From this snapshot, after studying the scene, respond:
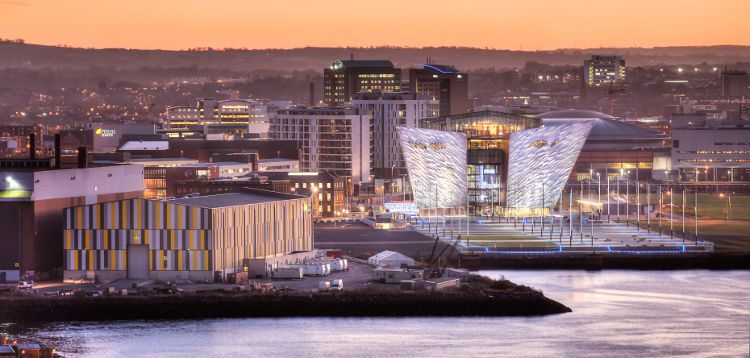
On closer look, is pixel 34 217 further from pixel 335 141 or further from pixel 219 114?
pixel 219 114

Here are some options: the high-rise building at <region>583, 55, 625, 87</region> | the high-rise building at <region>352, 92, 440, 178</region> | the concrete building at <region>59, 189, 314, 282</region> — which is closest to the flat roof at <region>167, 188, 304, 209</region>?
the concrete building at <region>59, 189, 314, 282</region>

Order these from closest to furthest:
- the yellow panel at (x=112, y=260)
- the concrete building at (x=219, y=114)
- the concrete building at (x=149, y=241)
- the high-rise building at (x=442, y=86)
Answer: the concrete building at (x=149, y=241) < the yellow panel at (x=112, y=260) < the concrete building at (x=219, y=114) < the high-rise building at (x=442, y=86)

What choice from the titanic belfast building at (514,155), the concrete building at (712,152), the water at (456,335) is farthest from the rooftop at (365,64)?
the water at (456,335)

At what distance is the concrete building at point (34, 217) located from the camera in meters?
33.3

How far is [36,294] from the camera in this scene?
31.7 m

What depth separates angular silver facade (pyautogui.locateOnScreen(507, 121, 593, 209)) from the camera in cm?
5141

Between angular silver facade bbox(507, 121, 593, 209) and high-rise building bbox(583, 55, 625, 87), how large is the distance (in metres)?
87.1

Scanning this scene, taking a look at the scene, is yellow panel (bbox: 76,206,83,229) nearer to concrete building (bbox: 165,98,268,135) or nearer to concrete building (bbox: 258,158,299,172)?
concrete building (bbox: 258,158,299,172)

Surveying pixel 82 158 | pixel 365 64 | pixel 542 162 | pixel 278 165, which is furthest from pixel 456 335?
pixel 365 64

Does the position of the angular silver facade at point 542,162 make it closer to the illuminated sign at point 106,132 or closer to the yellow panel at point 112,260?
the yellow panel at point 112,260

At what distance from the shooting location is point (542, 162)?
169 ft

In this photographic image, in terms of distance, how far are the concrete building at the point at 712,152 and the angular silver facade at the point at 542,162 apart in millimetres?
20542

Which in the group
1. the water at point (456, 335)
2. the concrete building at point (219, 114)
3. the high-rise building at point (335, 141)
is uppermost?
the concrete building at point (219, 114)

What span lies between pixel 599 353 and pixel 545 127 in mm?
24141
